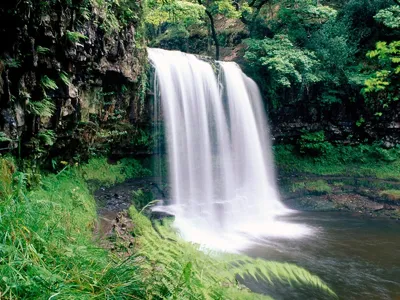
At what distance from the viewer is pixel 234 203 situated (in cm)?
1257

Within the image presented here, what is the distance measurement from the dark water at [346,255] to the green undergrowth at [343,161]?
3045mm

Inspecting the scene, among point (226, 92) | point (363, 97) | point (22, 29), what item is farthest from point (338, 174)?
point (22, 29)

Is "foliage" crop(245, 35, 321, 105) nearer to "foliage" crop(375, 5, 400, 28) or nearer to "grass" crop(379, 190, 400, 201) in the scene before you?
"foliage" crop(375, 5, 400, 28)

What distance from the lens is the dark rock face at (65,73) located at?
4780 mm

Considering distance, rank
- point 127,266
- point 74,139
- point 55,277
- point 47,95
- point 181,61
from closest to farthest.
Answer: point 55,277 < point 127,266 < point 47,95 < point 74,139 < point 181,61

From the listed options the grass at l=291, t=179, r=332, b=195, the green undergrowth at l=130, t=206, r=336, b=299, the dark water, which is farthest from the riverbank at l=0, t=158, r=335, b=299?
the grass at l=291, t=179, r=332, b=195

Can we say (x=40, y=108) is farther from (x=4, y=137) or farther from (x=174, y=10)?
(x=174, y=10)

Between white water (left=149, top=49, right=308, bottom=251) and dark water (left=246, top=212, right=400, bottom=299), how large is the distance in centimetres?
104

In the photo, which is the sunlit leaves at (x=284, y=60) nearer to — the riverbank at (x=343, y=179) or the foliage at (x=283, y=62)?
the foliage at (x=283, y=62)

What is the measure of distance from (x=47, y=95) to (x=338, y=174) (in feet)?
41.1

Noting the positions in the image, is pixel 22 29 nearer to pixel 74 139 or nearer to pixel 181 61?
pixel 74 139

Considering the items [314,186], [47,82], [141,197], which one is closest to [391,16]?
[314,186]

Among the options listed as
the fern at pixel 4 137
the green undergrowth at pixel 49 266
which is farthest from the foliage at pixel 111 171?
the green undergrowth at pixel 49 266

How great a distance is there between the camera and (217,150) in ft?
41.9
